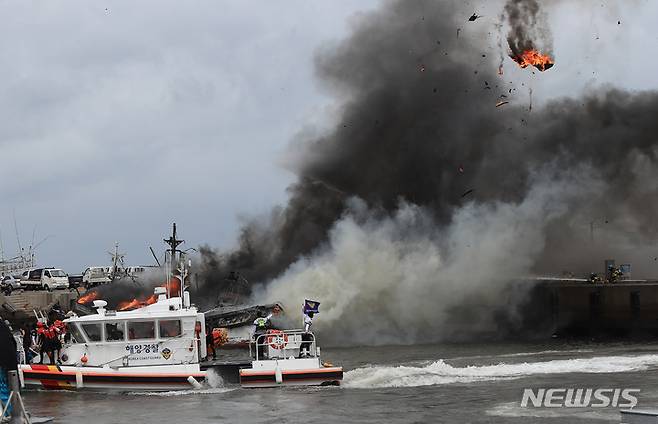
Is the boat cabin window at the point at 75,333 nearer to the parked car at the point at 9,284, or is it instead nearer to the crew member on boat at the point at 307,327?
the crew member on boat at the point at 307,327

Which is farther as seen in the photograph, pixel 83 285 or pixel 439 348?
pixel 83 285

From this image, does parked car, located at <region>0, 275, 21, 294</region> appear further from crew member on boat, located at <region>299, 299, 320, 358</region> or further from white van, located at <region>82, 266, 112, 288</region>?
crew member on boat, located at <region>299, 299, 320, 358</region>

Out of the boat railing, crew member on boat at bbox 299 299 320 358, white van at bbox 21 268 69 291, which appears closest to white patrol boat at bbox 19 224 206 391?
the boat railing

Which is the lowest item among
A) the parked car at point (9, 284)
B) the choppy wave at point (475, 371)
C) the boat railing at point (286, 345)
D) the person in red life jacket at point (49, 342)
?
the choppy wave at point (475, 371)

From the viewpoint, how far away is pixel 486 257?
198 feet

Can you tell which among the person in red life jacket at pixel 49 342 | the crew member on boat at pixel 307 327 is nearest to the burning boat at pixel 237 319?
the person in red life jacket at pixel 49 342

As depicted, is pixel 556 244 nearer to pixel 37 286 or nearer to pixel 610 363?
pixel 610 363

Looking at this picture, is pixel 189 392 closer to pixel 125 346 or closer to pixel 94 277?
pixel 125 346

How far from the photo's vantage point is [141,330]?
35531 millimetres

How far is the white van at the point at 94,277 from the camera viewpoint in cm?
8503

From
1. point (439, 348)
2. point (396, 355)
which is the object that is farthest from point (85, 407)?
point (439, 348)

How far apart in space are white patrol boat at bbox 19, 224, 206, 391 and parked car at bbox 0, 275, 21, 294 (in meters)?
41.6

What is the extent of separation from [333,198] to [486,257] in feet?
64.8

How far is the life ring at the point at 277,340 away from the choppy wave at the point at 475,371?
10.1 ft
